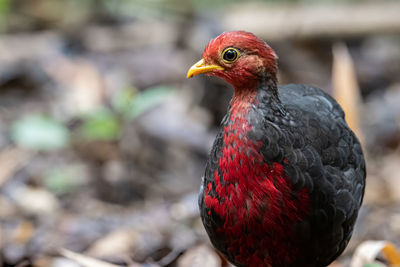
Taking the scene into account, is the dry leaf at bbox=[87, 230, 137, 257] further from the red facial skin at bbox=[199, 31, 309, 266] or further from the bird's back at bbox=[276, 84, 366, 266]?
the bird's back at bbox=[276, 84, 366, 266]

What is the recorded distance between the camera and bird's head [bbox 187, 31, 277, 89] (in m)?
3.22

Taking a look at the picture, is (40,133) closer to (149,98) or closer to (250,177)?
(149,98)

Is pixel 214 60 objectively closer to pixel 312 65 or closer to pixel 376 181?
pixel 376 181

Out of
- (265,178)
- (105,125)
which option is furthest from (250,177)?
(105,125)

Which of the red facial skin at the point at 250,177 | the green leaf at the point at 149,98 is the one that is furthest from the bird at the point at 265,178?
the green leaf at the point at 149,98

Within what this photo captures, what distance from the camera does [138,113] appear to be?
6191 millimetres

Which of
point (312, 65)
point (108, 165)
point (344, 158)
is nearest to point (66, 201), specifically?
point (108, 165)

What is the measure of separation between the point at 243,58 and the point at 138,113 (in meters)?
3.10

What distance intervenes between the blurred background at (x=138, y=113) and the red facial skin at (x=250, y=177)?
91 centimetres

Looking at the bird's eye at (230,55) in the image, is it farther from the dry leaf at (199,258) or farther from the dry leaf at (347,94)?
the dry leaf at (347,94)

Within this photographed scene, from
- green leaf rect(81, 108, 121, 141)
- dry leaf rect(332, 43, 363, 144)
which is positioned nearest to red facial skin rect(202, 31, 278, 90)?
dry leaf rect(332, 43, 363, 144)

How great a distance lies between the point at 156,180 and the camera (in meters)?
6.50

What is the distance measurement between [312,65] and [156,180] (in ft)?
13.9

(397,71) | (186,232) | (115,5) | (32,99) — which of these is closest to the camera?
(186,232)
